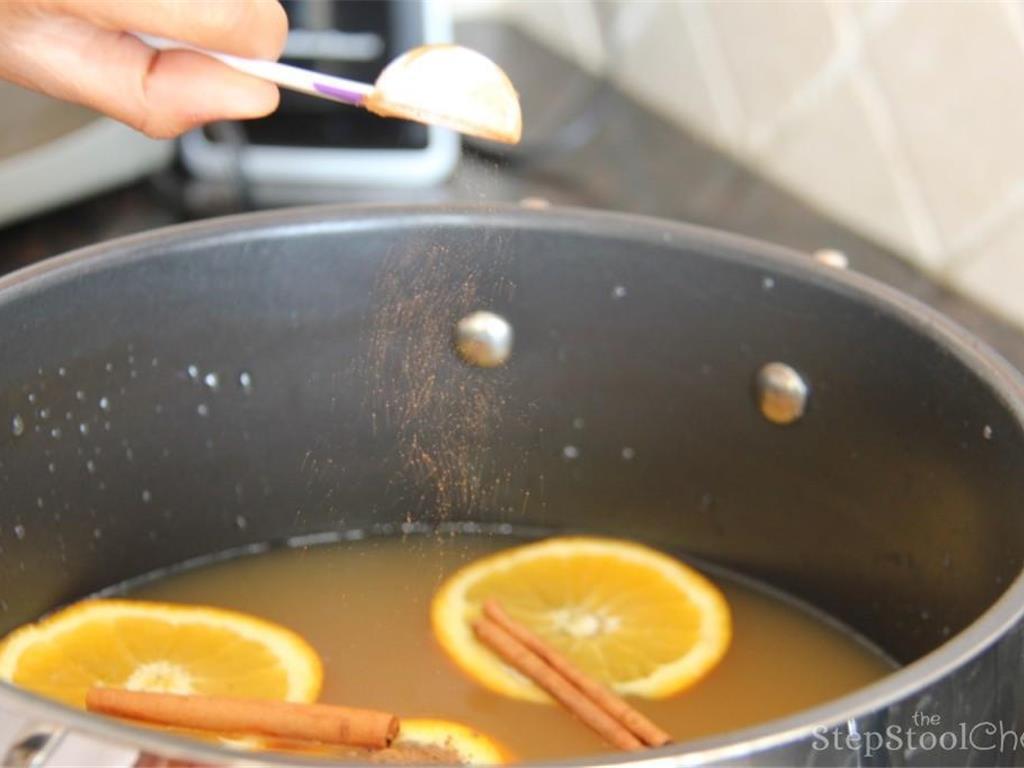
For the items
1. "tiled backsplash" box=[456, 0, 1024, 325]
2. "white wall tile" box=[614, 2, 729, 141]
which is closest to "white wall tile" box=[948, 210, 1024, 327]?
"tiled backsplash" box=[456, 0, 1024, 325]

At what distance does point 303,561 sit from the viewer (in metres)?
1.04

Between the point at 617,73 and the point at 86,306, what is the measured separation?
3.35 feet

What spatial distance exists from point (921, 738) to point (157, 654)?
503mm

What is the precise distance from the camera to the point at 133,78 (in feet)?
2.64

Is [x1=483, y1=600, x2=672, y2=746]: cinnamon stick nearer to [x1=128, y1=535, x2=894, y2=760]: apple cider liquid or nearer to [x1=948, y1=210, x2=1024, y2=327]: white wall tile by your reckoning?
[x1=128, y1=535, x2=894, y2=760]: apple cider liquid

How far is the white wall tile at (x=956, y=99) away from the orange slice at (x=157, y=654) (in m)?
0.70

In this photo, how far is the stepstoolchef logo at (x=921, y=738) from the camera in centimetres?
56

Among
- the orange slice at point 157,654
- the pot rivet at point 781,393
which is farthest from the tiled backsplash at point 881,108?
the orange slice at point 157,654

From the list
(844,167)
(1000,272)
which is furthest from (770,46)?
(1000,272)

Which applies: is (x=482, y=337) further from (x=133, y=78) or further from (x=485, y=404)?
(x=133, y=78)

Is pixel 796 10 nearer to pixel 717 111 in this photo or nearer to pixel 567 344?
pixel 717 111

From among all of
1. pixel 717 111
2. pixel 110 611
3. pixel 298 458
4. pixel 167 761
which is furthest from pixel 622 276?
pixel 717 111

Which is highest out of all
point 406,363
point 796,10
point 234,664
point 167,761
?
point 796,10

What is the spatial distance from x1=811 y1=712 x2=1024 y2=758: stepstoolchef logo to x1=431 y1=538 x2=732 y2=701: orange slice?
303 millimetres
